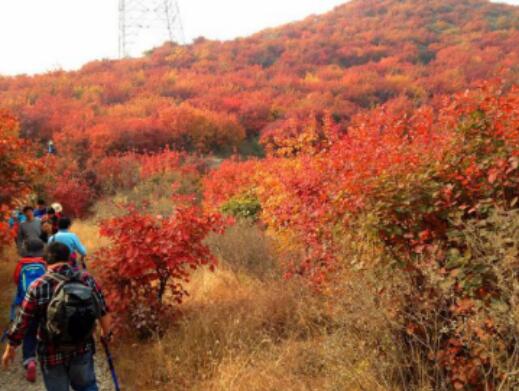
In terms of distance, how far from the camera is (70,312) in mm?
3084

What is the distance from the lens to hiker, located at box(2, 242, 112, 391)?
3.11 meters

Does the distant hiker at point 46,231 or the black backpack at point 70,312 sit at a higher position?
the black backpack at point 70,312

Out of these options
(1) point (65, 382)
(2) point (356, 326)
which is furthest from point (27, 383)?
(2) point (356, 326)

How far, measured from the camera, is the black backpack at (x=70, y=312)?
3.08 m

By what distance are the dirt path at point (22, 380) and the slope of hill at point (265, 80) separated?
498 inches

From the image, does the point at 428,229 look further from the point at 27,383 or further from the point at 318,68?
the point at 318,68

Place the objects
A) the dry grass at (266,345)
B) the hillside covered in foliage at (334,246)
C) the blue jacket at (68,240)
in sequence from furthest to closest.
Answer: the blue jacket at (68,240) < the dry grass at (266,345) < the hillside covered in foliage at (334,246)

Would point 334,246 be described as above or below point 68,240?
below

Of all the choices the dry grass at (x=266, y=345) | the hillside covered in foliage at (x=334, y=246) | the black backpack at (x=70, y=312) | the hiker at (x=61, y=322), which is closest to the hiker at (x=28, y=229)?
the hillside covered in foliage at (x=334, y=246)

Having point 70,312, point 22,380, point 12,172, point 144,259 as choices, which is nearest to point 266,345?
point 144,259

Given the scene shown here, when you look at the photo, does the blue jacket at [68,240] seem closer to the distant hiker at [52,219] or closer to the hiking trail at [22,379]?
the hiking trail at [22,379]

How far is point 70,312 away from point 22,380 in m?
2.49

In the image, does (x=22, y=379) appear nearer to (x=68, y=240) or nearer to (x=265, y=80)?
(x=68, y=240)

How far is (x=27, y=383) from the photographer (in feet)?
15.6
